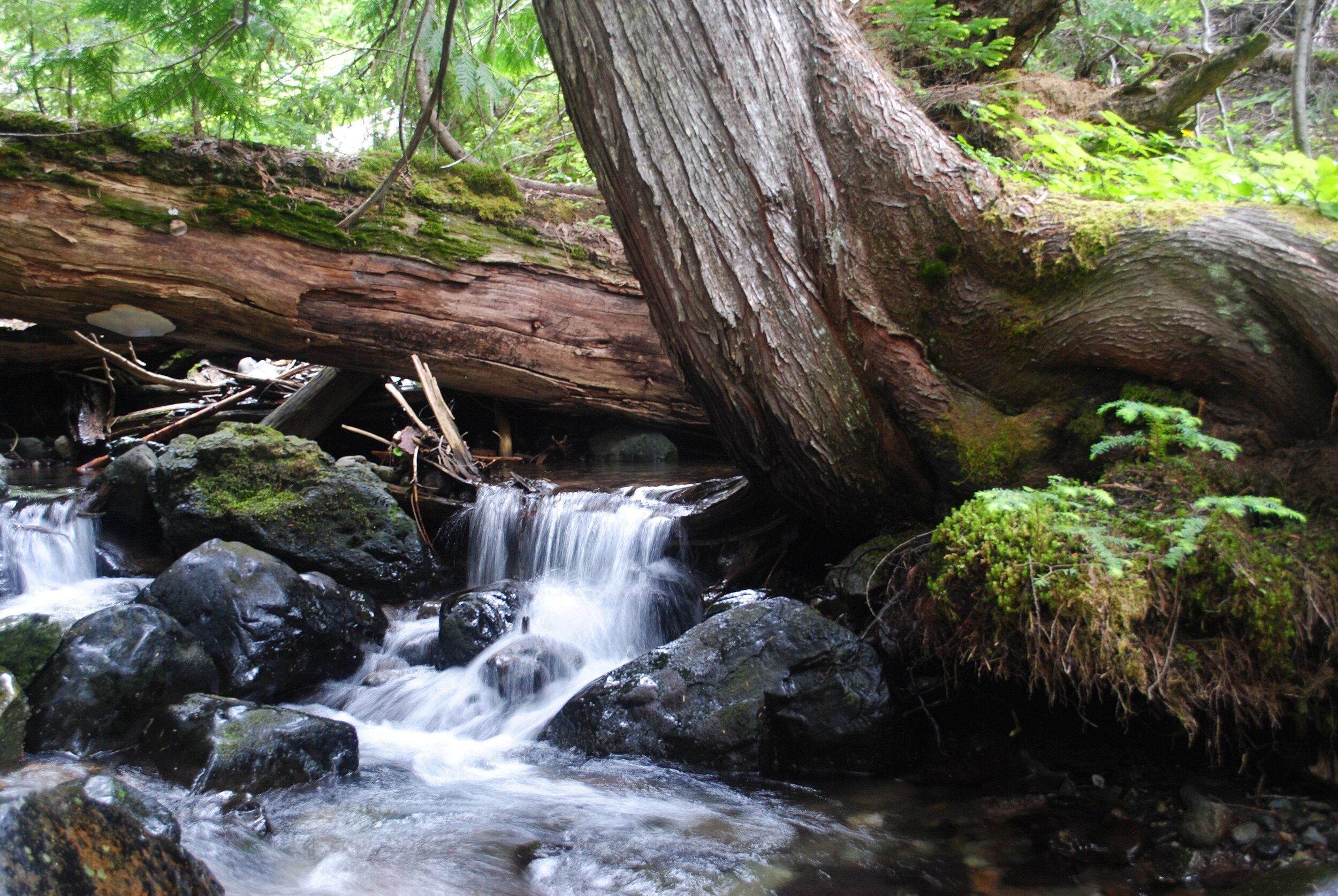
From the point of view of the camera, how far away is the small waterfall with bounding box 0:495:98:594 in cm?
523

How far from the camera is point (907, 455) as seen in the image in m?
3.82

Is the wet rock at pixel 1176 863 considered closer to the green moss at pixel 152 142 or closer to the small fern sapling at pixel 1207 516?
the small fern sapling at pixel 1207 516

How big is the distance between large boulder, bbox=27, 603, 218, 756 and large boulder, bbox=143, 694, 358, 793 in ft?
0.74

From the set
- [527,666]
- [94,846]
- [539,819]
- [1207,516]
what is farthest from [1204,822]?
[94,846]

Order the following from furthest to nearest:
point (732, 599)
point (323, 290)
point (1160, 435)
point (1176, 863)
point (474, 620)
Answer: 1. point (323, 290)
2. point (474, 620)
3. point (732, 599)
4. point (1160, 435)
5. point (1176, 863)

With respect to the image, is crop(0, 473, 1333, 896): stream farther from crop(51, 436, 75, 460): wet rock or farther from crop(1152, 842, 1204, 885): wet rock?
crop(51, 436, 75, 460): wet rock

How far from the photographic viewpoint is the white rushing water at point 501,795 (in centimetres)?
284

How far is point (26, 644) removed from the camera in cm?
374

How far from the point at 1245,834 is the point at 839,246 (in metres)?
2.67

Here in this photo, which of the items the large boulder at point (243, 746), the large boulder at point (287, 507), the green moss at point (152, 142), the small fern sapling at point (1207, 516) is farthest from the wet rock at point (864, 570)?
the green moss at point (152, 142)

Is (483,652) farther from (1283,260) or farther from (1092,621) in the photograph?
(1283,260)

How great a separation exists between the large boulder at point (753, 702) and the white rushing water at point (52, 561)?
3.43m

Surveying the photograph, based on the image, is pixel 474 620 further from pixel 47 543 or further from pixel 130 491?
pixel 47 543

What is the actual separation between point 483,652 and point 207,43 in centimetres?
368
